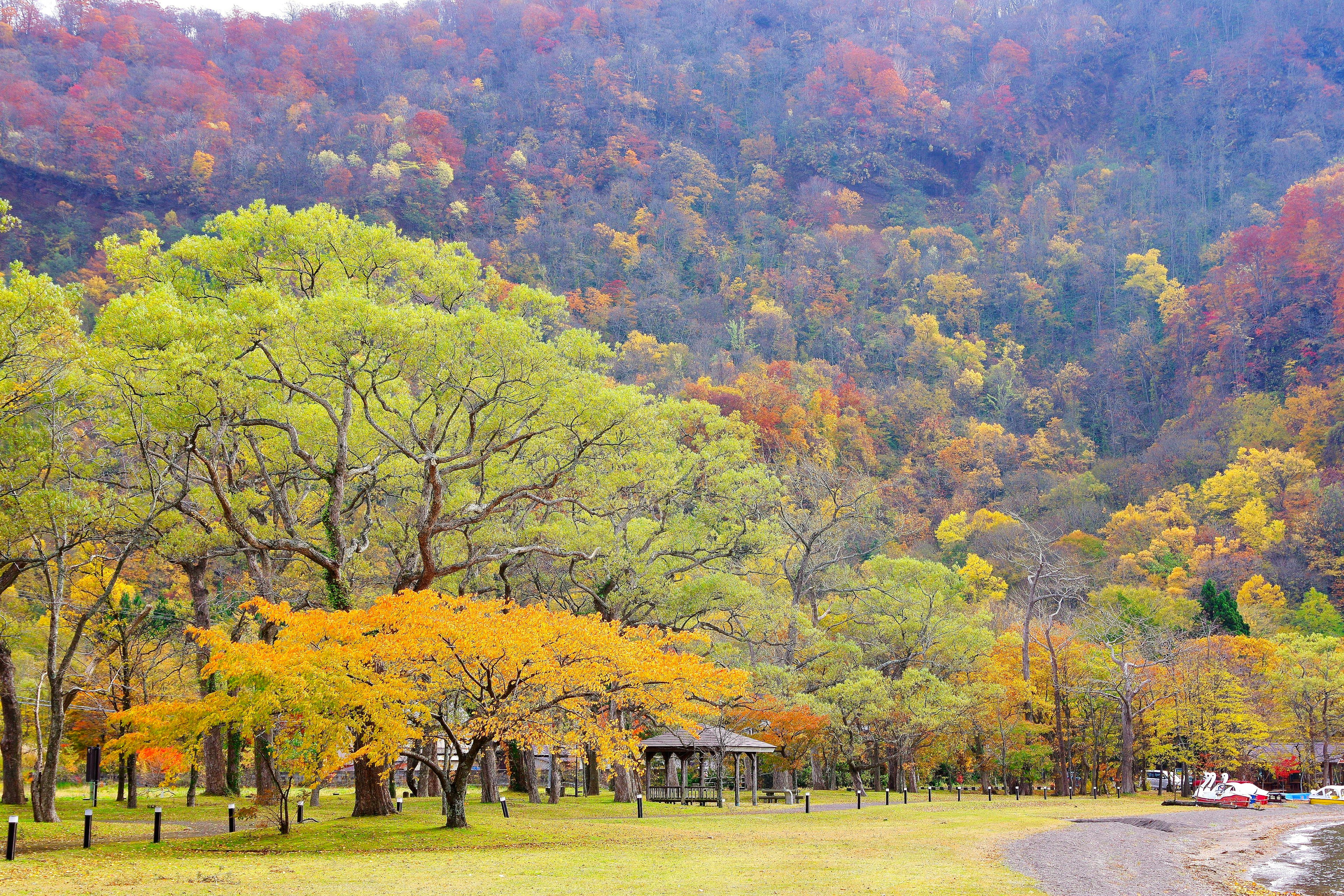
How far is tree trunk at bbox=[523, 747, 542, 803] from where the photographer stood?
1242 inches

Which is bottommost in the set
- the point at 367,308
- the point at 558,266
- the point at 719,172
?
the point at 367,308

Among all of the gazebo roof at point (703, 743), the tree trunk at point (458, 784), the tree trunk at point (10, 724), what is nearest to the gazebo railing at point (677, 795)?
the gazebo roof at point (703, 743)

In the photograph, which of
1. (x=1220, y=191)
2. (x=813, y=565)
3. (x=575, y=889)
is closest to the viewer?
(x=575, y=889)

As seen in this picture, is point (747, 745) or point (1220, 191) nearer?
point (747, 745)

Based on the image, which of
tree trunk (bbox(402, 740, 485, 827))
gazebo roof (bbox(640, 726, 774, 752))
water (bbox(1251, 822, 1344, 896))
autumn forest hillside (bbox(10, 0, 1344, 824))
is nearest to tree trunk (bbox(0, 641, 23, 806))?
autumn forest hillside (bbox(10, 0, 1344, 824))

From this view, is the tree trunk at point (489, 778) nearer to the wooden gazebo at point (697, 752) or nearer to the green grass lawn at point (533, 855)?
the green grass lawn at point (533, 855)

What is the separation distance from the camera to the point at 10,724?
19938 millimetres

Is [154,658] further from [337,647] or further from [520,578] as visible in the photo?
[337,647]

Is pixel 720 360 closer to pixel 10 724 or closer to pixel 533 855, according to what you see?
pixel 10 724

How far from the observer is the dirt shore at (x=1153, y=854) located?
554 inches

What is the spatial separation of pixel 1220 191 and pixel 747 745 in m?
120

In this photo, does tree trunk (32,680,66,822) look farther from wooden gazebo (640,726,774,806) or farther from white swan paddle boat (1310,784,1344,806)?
white swan paddle boat (1310,784,1344,806)

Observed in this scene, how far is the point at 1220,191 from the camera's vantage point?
122 meters

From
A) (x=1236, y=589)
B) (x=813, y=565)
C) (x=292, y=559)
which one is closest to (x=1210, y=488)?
(x=1236, y=589)
